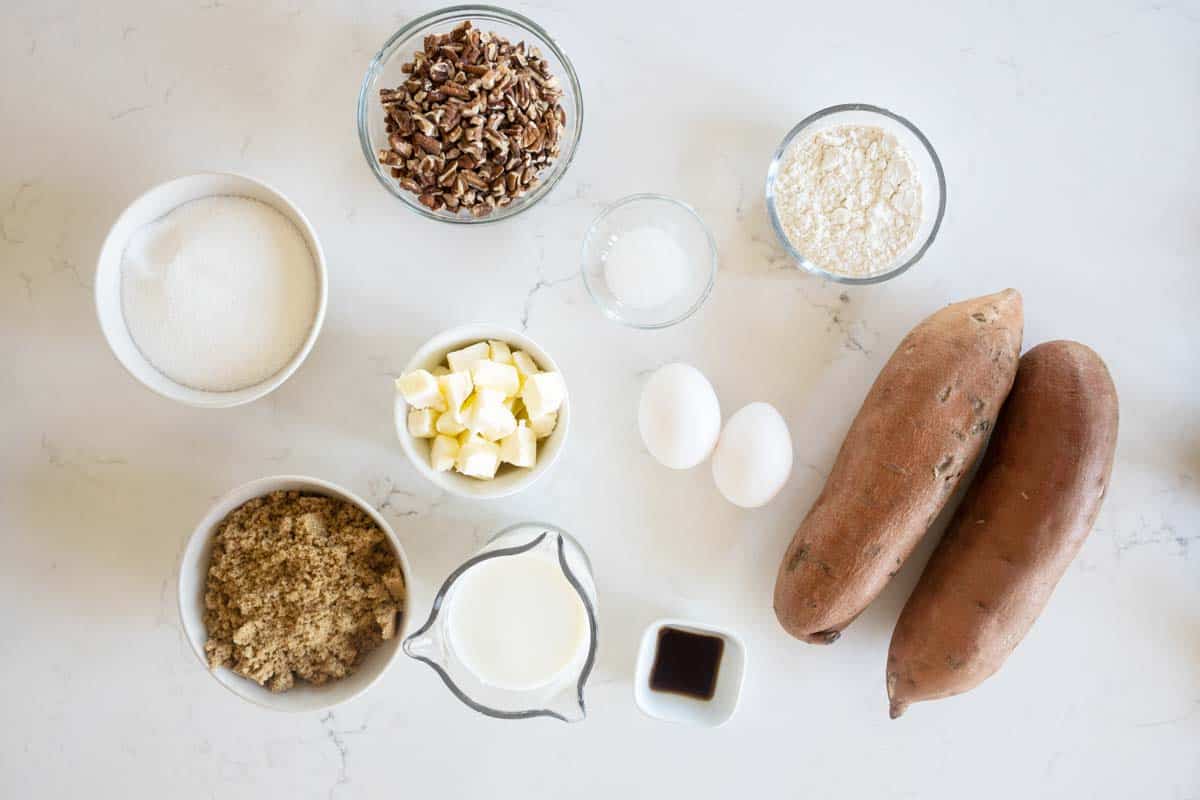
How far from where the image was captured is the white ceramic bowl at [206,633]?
44.2 inches

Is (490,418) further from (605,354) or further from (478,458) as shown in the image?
(605,354)

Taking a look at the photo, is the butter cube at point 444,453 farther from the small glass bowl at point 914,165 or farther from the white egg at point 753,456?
the small glass bowl at point 914,165

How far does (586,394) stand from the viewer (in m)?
1.30

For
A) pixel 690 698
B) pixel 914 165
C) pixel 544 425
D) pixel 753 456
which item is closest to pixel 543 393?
pixel 544 425

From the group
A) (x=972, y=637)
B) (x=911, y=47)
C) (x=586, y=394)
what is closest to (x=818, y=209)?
(x=911, y=47)

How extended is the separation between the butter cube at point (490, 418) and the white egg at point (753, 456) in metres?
0.32

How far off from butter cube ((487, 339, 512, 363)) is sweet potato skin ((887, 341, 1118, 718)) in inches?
28.9

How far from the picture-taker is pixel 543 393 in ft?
3.61

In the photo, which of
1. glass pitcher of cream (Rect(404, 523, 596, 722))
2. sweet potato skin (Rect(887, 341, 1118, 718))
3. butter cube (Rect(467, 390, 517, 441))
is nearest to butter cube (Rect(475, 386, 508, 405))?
butter cube (Rect(467, 390, 517, 441))

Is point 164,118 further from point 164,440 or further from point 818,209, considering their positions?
point 818,209

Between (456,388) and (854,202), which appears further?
(854,202)

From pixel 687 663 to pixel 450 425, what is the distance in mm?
532

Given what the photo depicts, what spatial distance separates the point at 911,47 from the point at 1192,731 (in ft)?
4.07

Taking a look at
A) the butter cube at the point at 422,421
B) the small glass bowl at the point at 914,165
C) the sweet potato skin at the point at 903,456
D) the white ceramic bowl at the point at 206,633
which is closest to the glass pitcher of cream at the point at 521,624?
the white ceramic bowl at the point at 206,633
